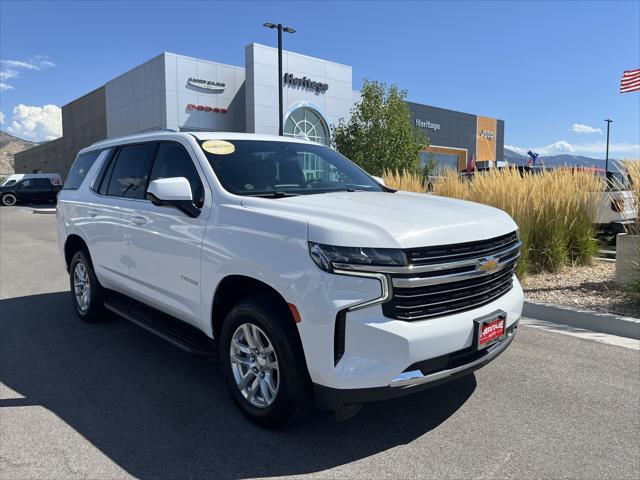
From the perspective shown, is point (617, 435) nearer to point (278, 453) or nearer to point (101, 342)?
point (278, 453)

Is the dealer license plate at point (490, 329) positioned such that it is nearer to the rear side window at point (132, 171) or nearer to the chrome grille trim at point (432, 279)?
the chrome grille trim at point (432, 279)

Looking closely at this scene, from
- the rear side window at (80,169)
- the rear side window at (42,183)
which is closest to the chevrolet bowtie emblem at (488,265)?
the rear side window at (80,169)

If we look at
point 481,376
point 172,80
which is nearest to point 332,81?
point 172,80

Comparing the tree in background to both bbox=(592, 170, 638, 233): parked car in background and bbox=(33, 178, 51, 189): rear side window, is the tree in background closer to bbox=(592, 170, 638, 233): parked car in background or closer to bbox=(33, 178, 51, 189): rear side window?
bbox=(592, 170, 638, 233): parked car in background

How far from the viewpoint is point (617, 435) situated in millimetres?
3328

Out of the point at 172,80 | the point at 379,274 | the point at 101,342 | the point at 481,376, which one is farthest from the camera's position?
the point at 172,80

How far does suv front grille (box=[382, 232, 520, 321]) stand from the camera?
9.16ft

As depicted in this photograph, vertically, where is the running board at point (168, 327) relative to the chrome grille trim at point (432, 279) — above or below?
below

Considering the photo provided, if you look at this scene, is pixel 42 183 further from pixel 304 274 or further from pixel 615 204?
pixel 304 274

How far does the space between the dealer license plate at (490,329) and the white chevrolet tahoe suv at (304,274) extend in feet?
0.05

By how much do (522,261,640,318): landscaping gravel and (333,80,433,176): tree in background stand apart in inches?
550

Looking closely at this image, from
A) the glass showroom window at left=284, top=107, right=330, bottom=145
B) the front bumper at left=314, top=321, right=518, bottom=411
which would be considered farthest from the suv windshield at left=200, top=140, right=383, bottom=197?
the glass showroom window at left=284, top=107, right=330, bottom=145

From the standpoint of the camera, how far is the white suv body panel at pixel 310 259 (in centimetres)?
277

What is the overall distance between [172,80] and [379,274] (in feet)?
86.3
